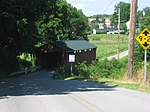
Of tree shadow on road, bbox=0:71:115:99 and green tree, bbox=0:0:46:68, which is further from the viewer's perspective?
green tree, bbox=0:0:46:68

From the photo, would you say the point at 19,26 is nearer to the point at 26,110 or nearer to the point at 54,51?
the point at 26,110

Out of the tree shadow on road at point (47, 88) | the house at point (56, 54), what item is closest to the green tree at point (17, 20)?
the tree shadow on road at point (47, 88)

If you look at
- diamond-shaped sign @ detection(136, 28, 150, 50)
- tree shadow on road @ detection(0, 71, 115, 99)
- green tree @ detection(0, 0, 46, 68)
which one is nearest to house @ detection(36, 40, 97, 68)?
green tree @ detection(0, 0, 46, 68)

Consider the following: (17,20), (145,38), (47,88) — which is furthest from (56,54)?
(145,38)

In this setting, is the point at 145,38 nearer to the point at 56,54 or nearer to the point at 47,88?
the point at 47,88

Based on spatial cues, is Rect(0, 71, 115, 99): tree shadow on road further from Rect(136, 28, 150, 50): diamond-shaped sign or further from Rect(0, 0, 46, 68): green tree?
Rect(0, 0, 46, 68): green tree

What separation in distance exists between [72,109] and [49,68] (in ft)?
177

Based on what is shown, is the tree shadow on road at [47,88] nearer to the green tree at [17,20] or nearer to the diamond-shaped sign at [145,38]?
the diamond-shaped sign at [145,38]

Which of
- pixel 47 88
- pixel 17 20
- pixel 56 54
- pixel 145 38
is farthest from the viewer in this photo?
pixel 56 54

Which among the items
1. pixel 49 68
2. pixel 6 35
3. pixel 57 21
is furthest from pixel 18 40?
pixel 57 21

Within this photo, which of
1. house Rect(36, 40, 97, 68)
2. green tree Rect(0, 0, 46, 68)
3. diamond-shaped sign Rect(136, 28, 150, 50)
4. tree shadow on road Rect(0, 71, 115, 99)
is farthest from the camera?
Result: house Rect(36, 40, 97, 68)

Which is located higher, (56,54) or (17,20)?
(17,20)

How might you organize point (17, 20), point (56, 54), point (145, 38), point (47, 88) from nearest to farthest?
point (145, 38), point (47, 88), point (17, 20), point (56, 54)

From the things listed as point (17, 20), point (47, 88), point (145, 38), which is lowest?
point (47, 88)
